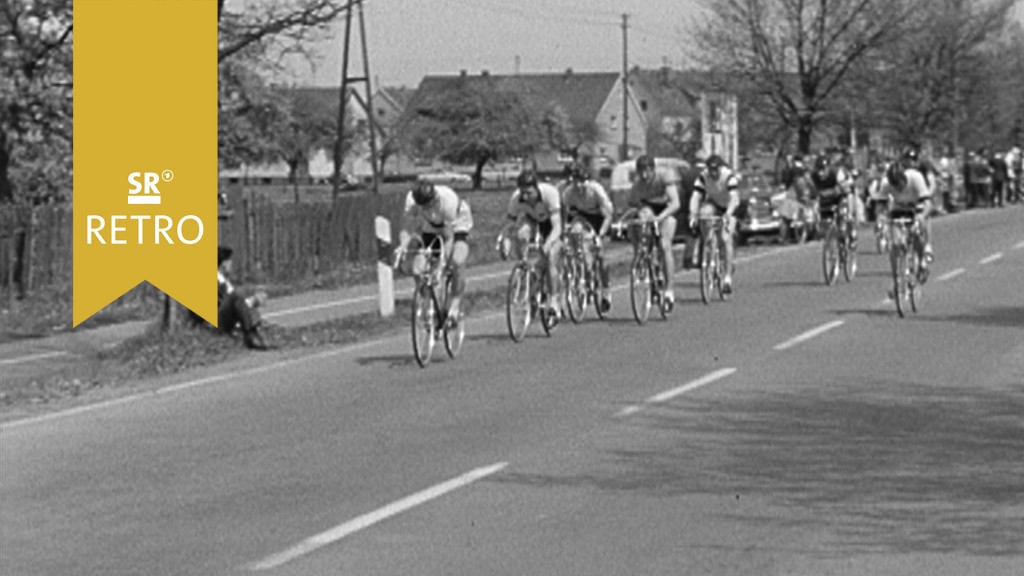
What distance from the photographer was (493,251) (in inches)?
1832

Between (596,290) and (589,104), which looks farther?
(589,104)

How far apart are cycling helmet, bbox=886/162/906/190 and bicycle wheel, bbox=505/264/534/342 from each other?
4749 mm

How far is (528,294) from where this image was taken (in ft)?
74.8

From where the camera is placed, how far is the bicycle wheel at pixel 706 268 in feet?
91.3

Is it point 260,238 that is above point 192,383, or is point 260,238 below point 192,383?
above

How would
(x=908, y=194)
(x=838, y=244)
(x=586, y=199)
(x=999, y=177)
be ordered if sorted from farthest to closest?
(x=999, y=177) < (x=838, y=244) < (x=908, y=194) < (x=586, y=199)

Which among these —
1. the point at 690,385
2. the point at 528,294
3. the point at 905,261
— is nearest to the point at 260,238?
the point at 905,261

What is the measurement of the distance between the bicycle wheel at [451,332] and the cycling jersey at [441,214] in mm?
518

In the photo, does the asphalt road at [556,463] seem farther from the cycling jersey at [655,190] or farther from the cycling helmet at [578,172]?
the cycling jersey at [655,190]

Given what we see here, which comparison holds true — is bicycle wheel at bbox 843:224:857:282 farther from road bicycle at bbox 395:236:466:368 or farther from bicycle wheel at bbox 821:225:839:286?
road bicycle at bbox 395:236:466:368

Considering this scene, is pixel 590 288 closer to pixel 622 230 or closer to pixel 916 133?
pixel 622 230

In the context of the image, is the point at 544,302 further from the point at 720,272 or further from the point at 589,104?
the point at 589,104

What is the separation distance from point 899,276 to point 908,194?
3.08ft

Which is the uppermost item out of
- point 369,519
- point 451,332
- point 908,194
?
point 908,194
